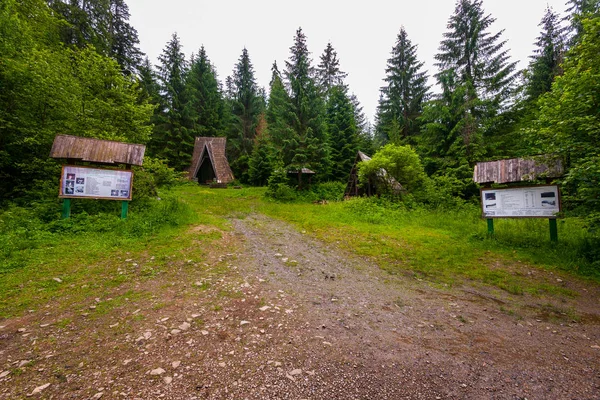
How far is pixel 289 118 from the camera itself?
19984 mm

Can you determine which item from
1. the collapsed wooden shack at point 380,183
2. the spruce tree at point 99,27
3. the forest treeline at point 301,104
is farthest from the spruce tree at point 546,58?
the spruce tree at point 99,27

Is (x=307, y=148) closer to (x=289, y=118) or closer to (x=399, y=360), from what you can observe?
(x=289, y=118)

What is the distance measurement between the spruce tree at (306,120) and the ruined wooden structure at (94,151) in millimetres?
11834

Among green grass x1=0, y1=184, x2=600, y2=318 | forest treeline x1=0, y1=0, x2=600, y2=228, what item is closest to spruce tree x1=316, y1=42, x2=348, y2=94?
forest treeline x1=0, y1=0, x2=600, y2=228

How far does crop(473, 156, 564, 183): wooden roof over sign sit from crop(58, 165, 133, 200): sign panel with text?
12831 millimetres

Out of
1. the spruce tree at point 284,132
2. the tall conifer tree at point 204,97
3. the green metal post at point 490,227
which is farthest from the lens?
the tall conifer tree at point 204,97

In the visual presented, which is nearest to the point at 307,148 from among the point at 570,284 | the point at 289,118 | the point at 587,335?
the point at 289,118

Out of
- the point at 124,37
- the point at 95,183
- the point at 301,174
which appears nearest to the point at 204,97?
the point at 124,37

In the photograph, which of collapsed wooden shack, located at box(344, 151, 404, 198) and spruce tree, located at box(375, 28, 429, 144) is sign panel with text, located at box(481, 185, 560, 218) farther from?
spruce tree, located at box(375, 28, 429, 144)

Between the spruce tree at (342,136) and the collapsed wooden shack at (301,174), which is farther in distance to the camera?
the spruce tree at (342,136)

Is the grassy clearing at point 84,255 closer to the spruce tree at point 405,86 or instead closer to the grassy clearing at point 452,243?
the grassy clearing at point 452,243

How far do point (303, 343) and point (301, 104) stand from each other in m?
19.3

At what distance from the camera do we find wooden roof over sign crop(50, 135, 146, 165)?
7969 mm

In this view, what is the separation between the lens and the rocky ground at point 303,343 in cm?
232
